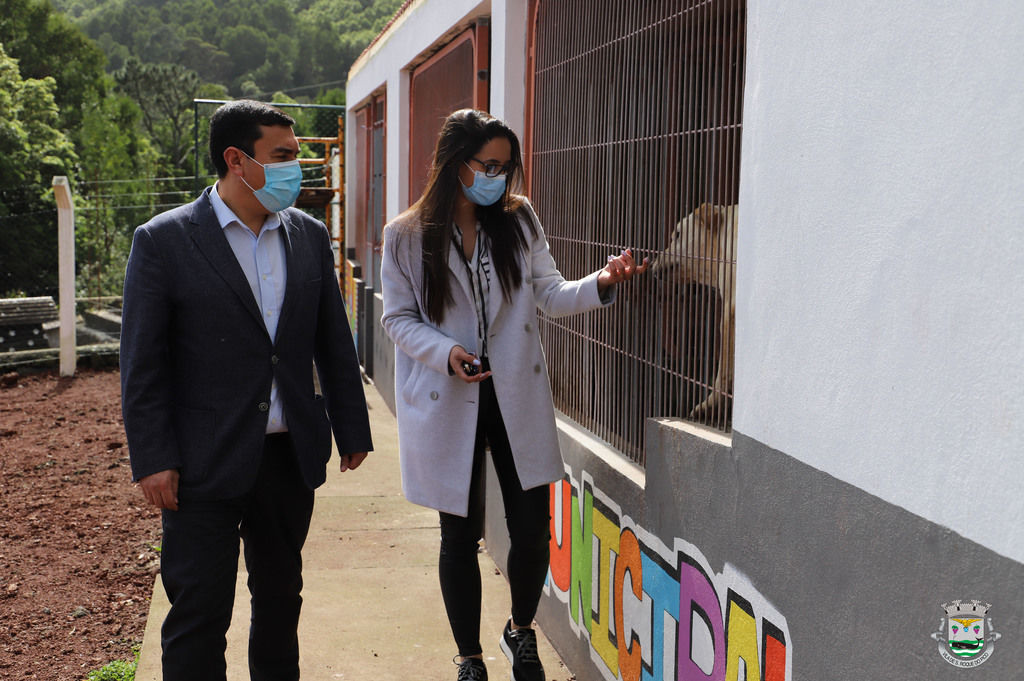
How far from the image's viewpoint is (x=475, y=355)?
11.8 ft

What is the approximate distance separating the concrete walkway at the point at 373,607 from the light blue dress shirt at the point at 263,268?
4.72 feet

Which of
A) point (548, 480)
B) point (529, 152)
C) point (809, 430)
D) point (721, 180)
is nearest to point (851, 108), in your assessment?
point (809, 430)

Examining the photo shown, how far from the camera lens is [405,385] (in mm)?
3773

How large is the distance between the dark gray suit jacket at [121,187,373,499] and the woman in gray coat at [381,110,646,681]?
1.16ft

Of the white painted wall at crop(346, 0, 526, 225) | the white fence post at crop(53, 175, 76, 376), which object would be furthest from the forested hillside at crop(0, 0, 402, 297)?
the white painted wall at crop(346, 0, 526, 225)

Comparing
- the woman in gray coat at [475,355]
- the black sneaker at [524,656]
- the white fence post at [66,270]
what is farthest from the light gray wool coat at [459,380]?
the white fence post at [66,270]

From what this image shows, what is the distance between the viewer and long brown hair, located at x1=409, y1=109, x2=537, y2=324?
12.0ft

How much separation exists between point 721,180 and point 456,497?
1258mm

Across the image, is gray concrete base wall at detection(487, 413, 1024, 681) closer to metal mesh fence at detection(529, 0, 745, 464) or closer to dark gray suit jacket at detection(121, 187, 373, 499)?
metal mesh fence at detection(529, 0, 745, 464)

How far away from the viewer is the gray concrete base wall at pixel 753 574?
74.8 inches

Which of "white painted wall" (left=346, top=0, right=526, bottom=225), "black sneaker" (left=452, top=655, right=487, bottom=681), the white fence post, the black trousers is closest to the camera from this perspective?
the black trousers

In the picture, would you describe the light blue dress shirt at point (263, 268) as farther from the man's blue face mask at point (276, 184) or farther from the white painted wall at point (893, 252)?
the white painted wall at point (893, 252)

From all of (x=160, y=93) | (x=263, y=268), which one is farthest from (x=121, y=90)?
(x=263, y=268)

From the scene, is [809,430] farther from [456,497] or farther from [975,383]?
[456,497]
